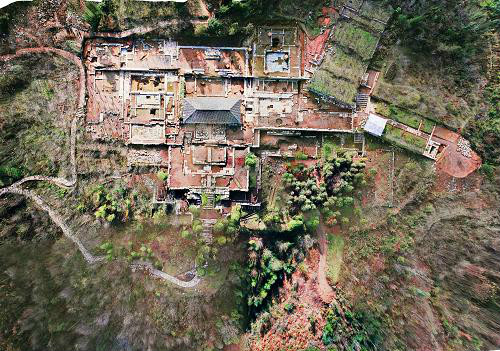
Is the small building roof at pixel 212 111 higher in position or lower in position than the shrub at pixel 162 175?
higher

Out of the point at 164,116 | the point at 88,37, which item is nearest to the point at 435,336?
the point at 164,116

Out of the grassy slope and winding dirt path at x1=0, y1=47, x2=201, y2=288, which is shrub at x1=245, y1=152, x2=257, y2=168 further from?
the grassy slope

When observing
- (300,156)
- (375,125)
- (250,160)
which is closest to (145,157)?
(250,160)

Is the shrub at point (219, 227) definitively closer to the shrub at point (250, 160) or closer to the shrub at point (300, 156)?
the shrub at point (250, 160)

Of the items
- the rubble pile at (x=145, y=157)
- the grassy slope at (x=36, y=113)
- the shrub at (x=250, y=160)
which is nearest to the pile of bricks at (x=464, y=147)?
the shrub at (x=250, y=160)

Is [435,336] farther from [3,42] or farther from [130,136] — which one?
[3,42]

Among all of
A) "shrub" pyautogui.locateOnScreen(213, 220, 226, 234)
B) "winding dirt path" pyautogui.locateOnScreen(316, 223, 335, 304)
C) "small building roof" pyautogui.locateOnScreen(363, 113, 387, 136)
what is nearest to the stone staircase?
"shrub" pyautogui.locateOnScreen(213, 220, 226, 234)
